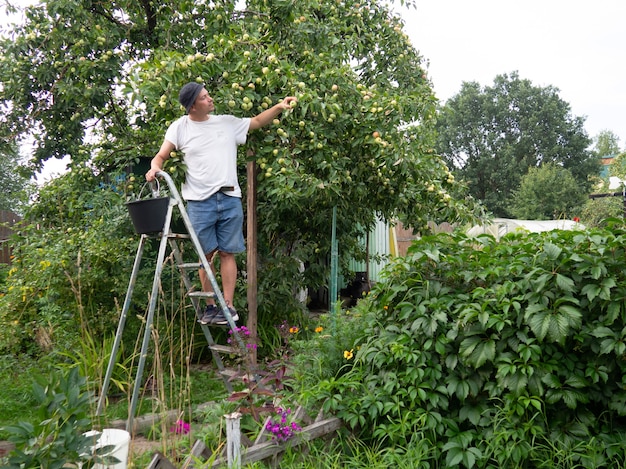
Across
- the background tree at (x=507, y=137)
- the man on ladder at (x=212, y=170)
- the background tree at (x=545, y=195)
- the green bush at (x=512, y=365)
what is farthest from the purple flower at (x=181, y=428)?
the background tree at (x=507, y=137)

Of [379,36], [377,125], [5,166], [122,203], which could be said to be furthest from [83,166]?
[5,166]

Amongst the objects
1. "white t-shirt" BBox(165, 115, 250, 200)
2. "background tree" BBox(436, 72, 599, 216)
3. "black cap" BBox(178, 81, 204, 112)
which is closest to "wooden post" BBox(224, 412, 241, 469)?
"white t-shirt" BBox(165, 115, 250, 200)

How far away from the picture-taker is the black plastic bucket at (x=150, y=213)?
3102 mm

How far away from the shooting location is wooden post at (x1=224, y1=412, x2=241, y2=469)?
7.17 ft

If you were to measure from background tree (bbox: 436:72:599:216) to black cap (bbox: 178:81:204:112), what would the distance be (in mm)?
28667

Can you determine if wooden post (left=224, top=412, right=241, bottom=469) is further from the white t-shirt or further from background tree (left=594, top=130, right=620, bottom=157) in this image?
background tree (left=594, top=130, right=620, bottom=157)

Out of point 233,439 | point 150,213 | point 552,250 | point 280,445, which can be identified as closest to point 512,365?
point 552,250

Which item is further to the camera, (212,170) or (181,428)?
(212,170)

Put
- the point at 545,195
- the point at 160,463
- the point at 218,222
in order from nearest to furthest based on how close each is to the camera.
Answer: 1. the point at 160,463
2. the point at 218,222
3. the point at 545,195

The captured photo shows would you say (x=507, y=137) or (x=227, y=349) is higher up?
(x=507, y=137)

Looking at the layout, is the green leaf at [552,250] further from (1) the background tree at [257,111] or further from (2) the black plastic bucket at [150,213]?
(2) the black plastic bucket at [150,213]

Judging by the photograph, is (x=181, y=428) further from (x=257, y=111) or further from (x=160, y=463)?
(x=257, y=111)

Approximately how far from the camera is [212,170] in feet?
11.1

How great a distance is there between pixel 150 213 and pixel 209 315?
2.31 feet
